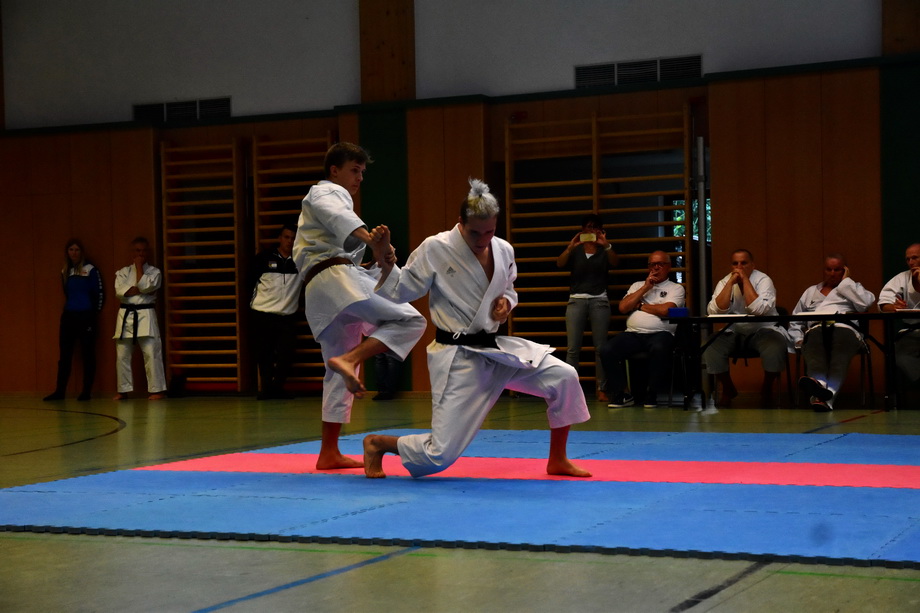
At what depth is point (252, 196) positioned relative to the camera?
36.5 ft

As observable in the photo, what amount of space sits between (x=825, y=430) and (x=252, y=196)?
6726 mm

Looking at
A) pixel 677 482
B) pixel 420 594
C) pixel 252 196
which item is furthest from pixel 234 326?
pixel 420 594

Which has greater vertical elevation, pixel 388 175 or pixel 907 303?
pixel 388 175

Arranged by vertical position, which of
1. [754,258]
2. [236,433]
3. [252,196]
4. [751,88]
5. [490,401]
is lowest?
[236,433]

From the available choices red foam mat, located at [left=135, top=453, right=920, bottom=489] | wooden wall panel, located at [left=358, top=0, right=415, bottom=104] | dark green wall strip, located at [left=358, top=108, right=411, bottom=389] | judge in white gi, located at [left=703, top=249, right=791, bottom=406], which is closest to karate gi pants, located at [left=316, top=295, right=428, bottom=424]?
red foam mat, located at [left=135, top=453, right=920, bottom=489]

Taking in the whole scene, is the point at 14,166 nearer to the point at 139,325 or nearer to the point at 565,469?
the point at 139,325

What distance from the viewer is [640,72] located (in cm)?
980

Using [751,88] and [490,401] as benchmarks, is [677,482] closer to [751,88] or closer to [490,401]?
[490,401]

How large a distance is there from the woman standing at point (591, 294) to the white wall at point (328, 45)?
1804 millimetres

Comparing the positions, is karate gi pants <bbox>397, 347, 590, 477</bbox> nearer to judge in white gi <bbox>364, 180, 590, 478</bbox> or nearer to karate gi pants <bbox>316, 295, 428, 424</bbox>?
judge in white gi <bbox>364, 180, 590, 478</bbox>

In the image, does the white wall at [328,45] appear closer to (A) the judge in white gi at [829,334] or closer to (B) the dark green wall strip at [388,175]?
(B) the dark green wall strip at [388,175]

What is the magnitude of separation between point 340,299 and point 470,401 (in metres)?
0.76

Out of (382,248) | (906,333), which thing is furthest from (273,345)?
(382,248)

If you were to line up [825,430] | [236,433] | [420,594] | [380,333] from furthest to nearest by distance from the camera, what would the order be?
1. [236,433]
2. [825,430]
3. [380,333]
4. [420,594]
